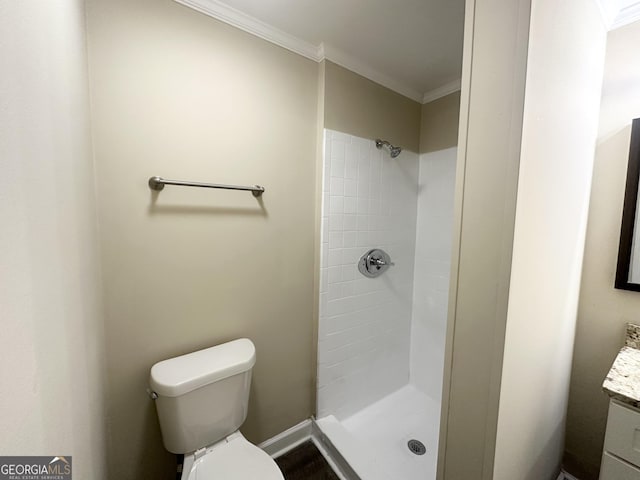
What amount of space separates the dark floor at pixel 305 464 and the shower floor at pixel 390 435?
0.14m

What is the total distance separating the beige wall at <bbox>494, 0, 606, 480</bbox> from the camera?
72 centimetres

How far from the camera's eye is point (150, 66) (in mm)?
1032

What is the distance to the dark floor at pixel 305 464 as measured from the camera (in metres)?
1.38

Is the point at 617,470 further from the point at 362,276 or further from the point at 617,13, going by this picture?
the point at 617,13

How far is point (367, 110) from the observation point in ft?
5.42

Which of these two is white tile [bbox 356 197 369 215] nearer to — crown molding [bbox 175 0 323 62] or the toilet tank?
crown molding [bbox 175 0 323 62]

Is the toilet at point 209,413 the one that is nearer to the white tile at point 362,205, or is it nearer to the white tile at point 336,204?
the white tile at point 336,204

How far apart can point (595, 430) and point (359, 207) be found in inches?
68.3

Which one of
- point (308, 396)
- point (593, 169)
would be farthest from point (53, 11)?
point (593, 169)

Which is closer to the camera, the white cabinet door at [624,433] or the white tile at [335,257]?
the white cabinet door at [624,433]

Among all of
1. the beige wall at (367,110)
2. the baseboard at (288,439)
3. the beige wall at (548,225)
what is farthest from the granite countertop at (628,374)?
the beige wall at (367,110)

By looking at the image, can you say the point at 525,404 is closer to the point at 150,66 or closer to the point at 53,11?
the point at 53,11

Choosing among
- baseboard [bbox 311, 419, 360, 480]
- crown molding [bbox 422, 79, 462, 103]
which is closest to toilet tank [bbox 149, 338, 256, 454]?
baseboard [bbox 311, 419, 360, 480]

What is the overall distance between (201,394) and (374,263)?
126cm
